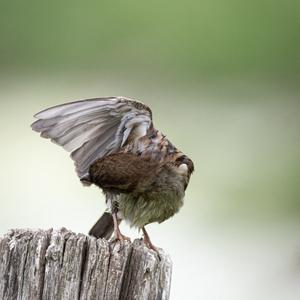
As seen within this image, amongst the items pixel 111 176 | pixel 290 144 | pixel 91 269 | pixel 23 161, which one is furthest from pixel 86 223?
pixel 91 269

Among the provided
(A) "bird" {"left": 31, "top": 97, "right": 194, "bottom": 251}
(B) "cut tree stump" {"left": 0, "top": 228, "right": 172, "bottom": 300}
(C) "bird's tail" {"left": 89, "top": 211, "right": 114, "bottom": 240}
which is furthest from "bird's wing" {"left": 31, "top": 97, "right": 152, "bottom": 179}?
(B) "cut tree stump" {"left": 0, "top": 228, "right": 172, "bottom": 300}

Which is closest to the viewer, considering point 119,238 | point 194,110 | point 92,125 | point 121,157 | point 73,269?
point 73,269

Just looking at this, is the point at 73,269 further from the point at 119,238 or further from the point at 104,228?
the point at 104,228

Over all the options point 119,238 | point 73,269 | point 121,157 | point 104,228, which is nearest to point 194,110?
point 104,228

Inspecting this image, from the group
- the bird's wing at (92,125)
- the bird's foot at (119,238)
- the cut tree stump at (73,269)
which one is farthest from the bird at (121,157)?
the cut tree stump at (73,269)

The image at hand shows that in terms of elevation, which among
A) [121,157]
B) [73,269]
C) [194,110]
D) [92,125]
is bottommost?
[73,269]

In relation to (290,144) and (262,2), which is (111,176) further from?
(262,2)
